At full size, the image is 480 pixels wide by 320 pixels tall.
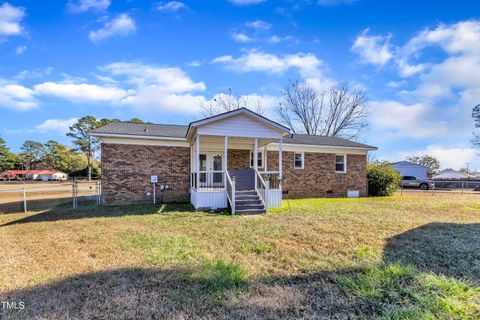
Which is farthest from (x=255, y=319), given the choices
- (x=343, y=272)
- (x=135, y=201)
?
(x=135, y=201)

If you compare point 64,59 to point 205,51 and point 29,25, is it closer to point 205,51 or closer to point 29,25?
point 29,25

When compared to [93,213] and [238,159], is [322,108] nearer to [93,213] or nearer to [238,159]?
[238,159]

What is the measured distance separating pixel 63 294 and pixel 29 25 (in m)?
9.09

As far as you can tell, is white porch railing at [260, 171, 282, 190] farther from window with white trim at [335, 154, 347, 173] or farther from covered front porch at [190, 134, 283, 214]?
window with white trim at [335, 154, 347, 173]

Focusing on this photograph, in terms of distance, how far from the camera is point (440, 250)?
17.5 feet

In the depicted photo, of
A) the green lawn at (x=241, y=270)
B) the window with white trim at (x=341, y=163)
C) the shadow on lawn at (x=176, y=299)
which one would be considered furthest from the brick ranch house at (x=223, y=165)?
the shadow on lawn at (x=176, y=299)

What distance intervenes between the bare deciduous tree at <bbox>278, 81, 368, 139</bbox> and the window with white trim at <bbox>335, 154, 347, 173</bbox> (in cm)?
1400

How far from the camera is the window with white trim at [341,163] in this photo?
1688 cm

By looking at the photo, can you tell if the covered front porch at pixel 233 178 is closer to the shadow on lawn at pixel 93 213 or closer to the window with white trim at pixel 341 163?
the shadow on lawn at pixel 93 213

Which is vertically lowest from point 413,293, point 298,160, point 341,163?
point 413,293

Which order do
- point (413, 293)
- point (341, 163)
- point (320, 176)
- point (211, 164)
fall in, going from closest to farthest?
point (413, 293), point (211, 164), point (320, 176), point (341, 163)

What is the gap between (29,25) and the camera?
8.33 metres

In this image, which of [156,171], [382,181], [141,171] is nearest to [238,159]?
[156,171]

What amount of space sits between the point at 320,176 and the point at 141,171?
10717mm
